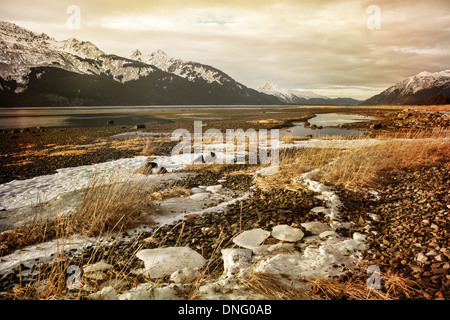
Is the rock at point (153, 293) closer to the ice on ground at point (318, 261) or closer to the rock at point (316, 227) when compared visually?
the ice on ground at point (318, 261)

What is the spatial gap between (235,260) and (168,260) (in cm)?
132

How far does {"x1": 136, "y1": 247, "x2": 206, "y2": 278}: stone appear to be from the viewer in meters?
4.27

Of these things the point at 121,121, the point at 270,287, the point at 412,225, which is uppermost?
the point at 121,121

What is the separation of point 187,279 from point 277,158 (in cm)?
1139

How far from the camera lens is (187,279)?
13.0ft

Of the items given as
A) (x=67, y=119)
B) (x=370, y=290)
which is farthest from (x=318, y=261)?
(x=67, y=119)

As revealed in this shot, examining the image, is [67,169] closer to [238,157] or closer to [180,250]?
[238,157]

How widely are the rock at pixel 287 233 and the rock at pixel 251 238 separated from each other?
232mm

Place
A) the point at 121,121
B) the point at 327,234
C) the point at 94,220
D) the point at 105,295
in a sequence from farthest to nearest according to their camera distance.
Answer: the point at 121,121 < the point at 94,220 < the point at 327,234 < the point at 105,295

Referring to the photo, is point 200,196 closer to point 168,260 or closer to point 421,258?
point 168,260

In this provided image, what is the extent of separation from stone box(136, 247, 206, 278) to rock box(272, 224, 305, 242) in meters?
1.89

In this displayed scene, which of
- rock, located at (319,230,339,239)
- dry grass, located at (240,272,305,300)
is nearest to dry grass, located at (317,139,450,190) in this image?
rock, located at (319,230,339,239)

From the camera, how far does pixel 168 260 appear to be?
4.62m
